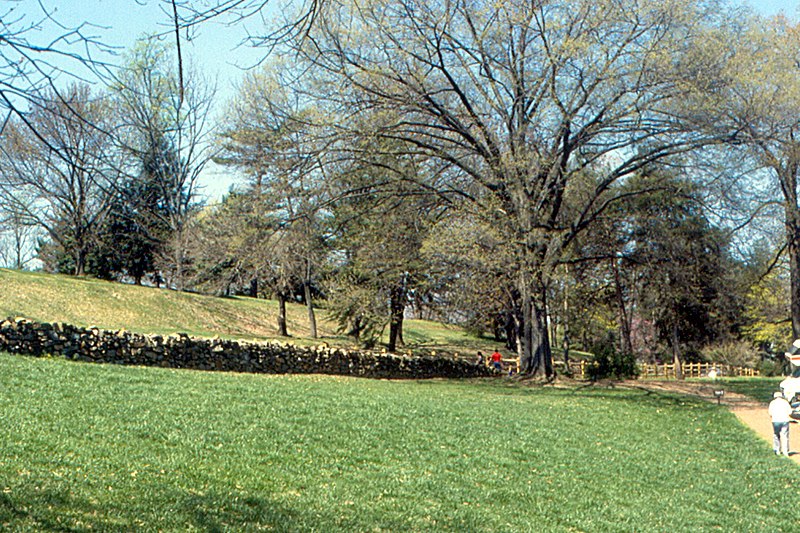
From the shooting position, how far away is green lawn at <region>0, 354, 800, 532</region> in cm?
666

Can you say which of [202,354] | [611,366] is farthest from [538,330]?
[202,354]

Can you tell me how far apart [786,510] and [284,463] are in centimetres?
→ 585

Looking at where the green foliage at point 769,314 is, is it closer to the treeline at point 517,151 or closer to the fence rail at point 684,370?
the fence rail at point 684,370

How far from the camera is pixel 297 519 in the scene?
6.64 meters

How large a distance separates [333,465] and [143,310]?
90.9 feet

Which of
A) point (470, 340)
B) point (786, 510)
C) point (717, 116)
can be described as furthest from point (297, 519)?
point (470, 340)

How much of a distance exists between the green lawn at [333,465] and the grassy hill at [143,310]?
15696 millimetres

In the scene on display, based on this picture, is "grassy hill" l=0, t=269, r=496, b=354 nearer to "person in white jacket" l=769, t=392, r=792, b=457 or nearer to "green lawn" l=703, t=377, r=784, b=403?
"green lawn" l=703, t=377, r=784, b=403

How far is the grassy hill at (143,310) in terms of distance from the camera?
99.3 feet

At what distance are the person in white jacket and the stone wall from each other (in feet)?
47.2

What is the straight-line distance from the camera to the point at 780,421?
12469 millimetres

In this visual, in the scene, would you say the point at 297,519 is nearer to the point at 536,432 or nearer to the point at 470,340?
the point at 536,432

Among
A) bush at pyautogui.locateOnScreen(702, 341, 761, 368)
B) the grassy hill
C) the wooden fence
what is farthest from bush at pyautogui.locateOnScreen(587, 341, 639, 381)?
bush at pyautogui.locateOnScreen(702, 341, 761, 368)

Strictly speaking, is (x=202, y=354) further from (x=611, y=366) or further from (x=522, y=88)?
(x=611, y=366)
